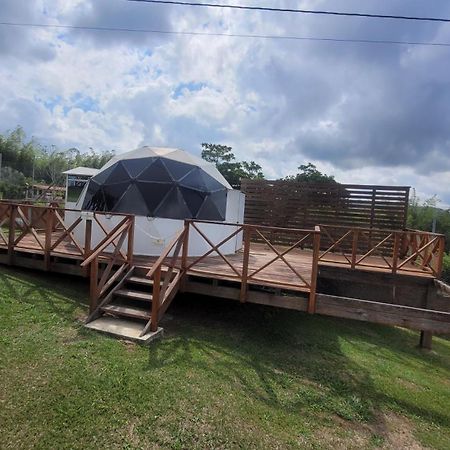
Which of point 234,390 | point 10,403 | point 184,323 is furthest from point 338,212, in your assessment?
point 10,403

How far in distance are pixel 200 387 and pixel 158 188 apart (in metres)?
5.13

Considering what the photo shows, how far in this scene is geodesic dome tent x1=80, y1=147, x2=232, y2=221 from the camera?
26.9ft

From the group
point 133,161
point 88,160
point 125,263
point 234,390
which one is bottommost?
point 234,390

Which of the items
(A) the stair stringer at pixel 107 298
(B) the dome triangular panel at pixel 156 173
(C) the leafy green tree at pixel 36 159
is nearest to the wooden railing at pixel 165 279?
(A) the stair stringer at pixel 107 298

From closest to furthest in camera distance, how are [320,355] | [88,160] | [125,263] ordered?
[320,355] → [125,263] → [88,160]

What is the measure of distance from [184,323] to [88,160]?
46.5m

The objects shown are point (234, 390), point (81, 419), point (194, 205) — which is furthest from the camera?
point (194, 205)

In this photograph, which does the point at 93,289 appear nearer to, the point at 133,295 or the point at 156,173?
the point at 133,295

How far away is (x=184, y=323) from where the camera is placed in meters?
6.17

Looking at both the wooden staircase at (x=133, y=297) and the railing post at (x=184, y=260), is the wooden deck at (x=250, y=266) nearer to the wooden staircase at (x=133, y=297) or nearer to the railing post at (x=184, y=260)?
the railing post at (x=184, y=260)

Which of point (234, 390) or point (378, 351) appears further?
point (378, 351)

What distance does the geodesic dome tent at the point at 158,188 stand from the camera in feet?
26.9

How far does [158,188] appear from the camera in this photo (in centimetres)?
830

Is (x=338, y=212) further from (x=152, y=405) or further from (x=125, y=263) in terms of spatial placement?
(x=152, y=405)
